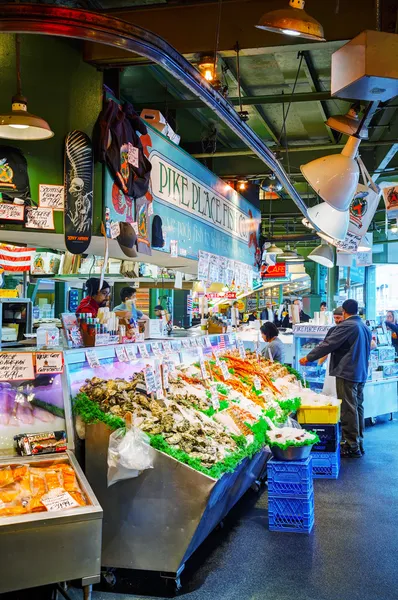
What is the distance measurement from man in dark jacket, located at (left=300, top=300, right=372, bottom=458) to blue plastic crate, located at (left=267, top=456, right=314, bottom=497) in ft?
10.4

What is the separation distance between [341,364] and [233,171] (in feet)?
16.1

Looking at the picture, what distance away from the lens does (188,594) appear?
13.6 ft

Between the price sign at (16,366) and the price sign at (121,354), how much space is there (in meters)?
1.10

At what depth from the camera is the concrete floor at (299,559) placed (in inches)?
165

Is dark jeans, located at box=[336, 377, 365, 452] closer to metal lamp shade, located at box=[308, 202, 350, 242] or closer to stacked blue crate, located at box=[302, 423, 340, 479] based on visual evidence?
stacked blue crate, located at box=[302, 423, 340, 479]

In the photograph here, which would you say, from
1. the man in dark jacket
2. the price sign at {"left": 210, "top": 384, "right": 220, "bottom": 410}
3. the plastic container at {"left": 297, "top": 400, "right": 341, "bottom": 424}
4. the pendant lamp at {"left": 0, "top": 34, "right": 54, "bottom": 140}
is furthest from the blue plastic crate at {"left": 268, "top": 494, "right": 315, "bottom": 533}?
the pendant lamp at {"left": 0, "top": 34, "right": 54, "bottom": 140}

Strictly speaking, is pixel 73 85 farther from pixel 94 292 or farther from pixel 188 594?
pixel 188 594

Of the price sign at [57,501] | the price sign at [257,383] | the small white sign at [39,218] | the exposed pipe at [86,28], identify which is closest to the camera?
the exposed pipe at [86,28]

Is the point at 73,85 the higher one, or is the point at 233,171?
the point at 233,171

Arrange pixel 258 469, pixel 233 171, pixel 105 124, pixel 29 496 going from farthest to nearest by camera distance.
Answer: pixel 233 171 → pixel 258 469 → pixel 105 124 → pixel 29 496

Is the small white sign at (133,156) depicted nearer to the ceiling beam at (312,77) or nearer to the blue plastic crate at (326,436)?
the ceiling beam at (312,77)

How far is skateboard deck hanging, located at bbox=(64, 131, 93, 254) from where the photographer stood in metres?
5.10

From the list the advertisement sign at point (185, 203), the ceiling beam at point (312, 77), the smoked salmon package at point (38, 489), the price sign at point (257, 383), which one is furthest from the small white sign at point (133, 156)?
the smoked salmon package at point (38, 489)

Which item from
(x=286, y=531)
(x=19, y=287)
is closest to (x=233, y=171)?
(x=19, y=287)
